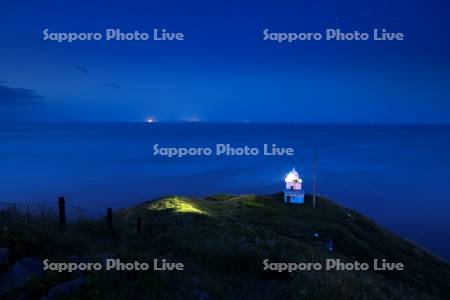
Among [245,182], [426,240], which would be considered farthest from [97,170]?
[426,240]

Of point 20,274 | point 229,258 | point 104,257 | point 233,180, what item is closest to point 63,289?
point 20,274

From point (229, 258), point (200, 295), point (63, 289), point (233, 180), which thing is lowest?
point (233, 180)

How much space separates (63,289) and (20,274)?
1.72 m

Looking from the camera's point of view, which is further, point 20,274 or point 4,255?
point 4,255

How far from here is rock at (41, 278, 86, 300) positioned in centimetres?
769

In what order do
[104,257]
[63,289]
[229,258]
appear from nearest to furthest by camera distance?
[63,289], [104,257], [229,258]

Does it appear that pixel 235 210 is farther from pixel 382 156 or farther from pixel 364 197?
pixel 382 156

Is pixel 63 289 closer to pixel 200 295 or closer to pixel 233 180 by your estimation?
pixel 200 295

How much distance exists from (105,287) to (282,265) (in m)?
7.03

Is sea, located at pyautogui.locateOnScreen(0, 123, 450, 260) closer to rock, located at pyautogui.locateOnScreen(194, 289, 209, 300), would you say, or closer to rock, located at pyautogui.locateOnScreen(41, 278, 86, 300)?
rock, located at pyautogui.locateOnScreen(194, 289, 209, 300)

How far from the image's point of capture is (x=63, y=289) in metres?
7.83

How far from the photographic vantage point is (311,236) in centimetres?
2884

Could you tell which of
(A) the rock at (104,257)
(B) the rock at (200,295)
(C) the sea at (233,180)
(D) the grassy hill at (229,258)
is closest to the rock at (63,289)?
(D) the grassy hill at (229,258)

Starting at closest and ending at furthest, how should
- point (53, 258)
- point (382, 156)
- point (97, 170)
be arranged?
point (53, 258) < point (97, 170) < point (382, 156)
